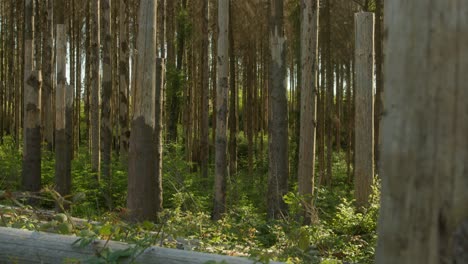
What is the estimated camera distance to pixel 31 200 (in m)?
11.0

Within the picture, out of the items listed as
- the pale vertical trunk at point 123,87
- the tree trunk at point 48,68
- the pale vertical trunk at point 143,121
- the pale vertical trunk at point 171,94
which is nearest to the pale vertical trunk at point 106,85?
the pale vertical trunk at point 123,87

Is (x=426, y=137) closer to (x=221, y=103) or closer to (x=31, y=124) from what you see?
(x=221, y=103)

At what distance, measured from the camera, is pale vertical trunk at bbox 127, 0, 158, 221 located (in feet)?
25.6

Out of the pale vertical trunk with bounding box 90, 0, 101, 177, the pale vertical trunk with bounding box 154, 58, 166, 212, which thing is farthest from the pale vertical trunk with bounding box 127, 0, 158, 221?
the pale vertical trunk with bounding box 90, 0, 101, 177

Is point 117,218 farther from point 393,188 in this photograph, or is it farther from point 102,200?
point 102,200

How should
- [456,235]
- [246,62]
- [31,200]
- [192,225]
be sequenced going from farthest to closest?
[246,62] < [31,200] < [192,225] < [456,235]

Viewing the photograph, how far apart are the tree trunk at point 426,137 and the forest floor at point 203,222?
4.89ft

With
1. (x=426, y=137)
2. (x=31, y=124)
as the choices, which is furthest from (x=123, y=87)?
(x=426, y=137)

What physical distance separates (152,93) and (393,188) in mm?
6757

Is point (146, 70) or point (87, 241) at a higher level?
point (146, 70)

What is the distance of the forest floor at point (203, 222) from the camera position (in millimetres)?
3859

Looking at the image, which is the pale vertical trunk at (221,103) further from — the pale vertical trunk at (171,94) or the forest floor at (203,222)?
the pale vertical trunk at (171,94)

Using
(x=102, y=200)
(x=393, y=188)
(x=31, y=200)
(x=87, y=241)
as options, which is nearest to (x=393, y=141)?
(x=393, y=188)

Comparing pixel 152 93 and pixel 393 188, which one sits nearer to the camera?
pixel 393 188
